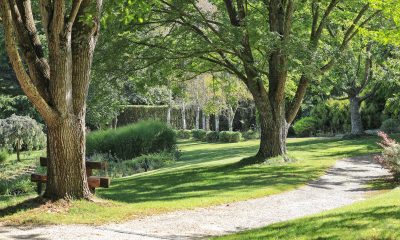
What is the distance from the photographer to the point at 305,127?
36719mm

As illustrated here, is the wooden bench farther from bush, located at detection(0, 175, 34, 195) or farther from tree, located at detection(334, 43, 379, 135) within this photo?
tree, located at detection(334, 43, 379, 135)

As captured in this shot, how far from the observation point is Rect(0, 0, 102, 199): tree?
9336 millimetres

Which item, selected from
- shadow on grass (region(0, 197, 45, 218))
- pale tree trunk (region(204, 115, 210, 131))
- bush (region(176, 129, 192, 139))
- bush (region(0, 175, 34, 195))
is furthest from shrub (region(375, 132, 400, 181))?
pale tree trunk (region(204, 115, 210, 131))

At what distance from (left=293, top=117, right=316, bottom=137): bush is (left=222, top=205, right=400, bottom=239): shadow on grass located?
2823 centimetres

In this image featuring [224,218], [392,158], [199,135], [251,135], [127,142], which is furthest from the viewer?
[199,135]

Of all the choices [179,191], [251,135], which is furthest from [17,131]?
[251,135]

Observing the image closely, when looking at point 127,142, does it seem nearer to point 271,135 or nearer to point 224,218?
point 271,135

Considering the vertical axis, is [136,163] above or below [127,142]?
below

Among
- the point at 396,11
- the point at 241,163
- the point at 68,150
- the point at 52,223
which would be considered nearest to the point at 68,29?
the point at 68,150

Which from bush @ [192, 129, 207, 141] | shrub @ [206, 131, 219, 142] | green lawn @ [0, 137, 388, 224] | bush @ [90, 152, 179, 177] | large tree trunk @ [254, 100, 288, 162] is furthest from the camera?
bush @ [192, 129, 207, 141]

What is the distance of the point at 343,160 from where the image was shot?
19312 millimetres

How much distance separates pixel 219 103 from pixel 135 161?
14929mm

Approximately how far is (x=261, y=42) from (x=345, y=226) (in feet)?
26.9

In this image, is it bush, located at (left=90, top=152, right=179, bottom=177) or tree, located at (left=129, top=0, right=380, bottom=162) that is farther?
bush, located at (left=90, top=152, right=179, bottom=177)
